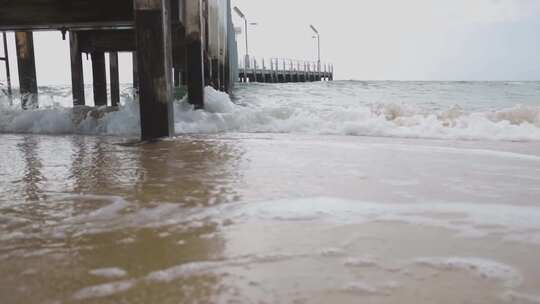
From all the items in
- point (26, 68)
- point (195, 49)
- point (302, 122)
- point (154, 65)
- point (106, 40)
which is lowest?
point (302, 122)

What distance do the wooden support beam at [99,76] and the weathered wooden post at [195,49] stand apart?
4254 millimetres

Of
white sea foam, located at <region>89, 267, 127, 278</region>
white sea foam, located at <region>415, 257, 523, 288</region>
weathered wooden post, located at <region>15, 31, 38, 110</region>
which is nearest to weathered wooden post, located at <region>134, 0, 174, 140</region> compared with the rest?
white sea foam, located at <region>89, 267, 127, 278</region>

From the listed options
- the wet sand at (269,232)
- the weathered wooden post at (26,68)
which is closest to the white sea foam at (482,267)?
the wet sand at (269,232)

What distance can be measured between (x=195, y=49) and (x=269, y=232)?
5.78m

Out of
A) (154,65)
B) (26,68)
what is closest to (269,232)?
(154,65)

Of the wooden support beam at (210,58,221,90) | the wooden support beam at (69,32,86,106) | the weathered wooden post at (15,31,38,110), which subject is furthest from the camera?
the wooden support beam at (210,58,221,90)

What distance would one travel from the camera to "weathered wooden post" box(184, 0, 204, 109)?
7.00m

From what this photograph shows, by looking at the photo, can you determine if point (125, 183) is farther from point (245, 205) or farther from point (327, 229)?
point (327, 229)

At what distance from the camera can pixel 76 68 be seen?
34.0 feet

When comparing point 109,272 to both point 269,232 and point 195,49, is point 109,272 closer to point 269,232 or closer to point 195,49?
point 269,232

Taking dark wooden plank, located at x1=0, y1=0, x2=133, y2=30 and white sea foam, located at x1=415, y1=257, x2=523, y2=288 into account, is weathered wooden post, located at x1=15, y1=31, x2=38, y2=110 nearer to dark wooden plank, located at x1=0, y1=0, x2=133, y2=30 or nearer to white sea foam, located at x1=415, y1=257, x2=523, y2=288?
dark wooden plank, located at x1=0, y1=0, x2=133, y2=30

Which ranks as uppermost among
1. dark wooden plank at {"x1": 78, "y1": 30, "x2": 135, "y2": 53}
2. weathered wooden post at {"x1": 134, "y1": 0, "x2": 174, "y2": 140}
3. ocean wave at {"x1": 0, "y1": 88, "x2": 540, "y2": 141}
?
dark wooden plank at {"x1": 78, "y1": 30, "x2": 135, "y2": 53}

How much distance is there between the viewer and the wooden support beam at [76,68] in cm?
1004

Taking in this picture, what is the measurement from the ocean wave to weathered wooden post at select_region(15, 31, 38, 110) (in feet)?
7.62
